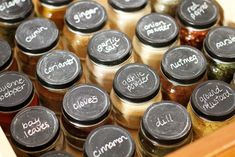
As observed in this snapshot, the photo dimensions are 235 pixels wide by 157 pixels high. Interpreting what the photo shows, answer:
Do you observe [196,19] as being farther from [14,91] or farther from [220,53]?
[14,91]

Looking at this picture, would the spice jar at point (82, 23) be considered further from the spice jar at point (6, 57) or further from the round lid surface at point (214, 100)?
the round lid surface at point (214, 100)

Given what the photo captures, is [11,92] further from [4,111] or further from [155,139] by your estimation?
[155,139]

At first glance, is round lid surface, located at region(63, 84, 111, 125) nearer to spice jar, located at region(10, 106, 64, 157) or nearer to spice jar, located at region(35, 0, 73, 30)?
spice jar, located at region(10, 106, 64, 157)

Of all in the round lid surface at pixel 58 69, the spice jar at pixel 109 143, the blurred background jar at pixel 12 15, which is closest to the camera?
the spice jar at pixel 109 143

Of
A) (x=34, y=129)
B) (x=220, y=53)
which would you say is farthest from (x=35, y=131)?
(x=220, y=53)

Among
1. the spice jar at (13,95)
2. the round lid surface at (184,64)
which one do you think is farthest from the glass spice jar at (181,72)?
the spice jar at (13,95)

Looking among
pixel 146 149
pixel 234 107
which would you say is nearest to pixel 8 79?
pixel 146 149
